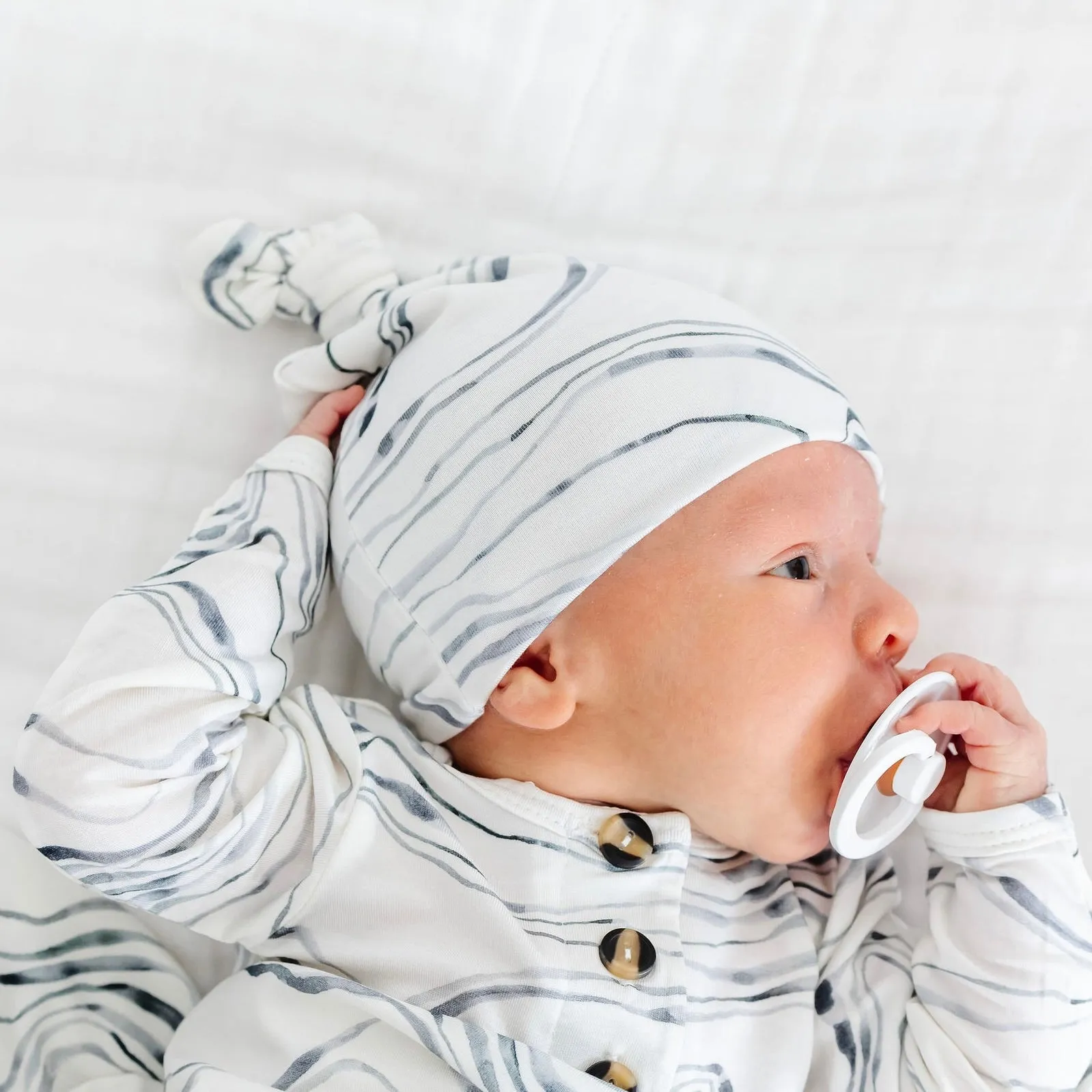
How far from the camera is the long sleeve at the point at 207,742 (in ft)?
3.22

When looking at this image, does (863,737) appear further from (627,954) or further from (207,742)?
(207,742)

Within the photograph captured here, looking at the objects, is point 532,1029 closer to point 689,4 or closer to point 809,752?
point 809,752

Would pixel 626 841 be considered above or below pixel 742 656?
below

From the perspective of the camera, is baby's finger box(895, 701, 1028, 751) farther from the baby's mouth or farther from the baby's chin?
the baby's chin

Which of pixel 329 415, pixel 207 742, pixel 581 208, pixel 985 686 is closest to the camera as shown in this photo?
pixel 207 742

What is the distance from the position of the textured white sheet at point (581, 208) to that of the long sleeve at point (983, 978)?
13 cm

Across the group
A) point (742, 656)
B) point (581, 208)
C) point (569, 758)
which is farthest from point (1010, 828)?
point (581, 208)

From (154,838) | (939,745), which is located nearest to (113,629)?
(154,838)

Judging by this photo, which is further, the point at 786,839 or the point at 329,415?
the point at 329,415

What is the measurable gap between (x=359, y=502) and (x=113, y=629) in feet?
0.88

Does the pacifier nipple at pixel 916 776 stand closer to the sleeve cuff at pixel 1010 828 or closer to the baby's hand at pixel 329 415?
the sleeve cuff at pixel 1010 828

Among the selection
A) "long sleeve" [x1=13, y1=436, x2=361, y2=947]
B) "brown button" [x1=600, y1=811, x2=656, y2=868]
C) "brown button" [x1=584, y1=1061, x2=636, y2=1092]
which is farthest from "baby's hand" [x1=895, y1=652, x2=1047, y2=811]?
"long sleeve" [x1=13, y1=436, x2=361, y2=947]

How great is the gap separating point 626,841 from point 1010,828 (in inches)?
13.9

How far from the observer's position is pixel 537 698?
42.9 inches
